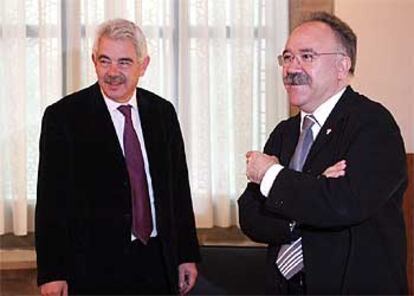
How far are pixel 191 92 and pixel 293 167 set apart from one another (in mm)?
1063

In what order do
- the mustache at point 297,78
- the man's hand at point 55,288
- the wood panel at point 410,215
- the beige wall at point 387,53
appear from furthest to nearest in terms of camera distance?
the beige wall at point 387,53, the wood panel at point 410,215, the man's hand at point 55,288, the mustache at point 297,78

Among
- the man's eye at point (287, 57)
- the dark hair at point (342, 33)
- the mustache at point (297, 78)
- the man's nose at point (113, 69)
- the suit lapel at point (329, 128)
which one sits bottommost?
the suit lapel at point (329, 128)

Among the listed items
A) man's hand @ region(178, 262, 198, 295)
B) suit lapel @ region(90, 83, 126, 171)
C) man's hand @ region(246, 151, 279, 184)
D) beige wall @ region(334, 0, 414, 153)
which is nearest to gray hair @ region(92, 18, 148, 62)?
suit lapel @ region(90, 83, 126, 171)

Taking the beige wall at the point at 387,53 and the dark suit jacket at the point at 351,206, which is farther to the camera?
the beige wall at the point at 387,53

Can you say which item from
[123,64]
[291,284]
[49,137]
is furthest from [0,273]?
[291,284]

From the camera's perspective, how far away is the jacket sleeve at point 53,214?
6.74ft

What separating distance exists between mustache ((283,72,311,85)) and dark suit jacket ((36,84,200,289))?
21.3 inches

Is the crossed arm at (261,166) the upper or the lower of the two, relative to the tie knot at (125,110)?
lower

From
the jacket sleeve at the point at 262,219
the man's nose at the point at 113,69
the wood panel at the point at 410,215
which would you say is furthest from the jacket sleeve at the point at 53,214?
the wood panel at the point at 410,215

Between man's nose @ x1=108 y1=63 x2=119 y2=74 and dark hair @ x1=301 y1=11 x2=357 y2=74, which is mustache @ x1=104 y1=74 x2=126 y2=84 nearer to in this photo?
man's nose @ x1=108 y1=63 x2=119 y2=74

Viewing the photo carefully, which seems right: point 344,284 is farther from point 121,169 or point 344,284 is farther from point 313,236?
point 121,169

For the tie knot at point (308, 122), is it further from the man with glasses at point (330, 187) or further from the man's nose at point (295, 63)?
the man's nose at point (295, 63)

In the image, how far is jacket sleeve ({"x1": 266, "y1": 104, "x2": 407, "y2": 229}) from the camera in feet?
5.17

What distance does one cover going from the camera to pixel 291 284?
1.78m
